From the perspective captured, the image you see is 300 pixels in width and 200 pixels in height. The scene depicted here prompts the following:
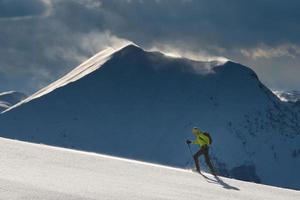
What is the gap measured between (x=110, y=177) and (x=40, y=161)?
2.69 metres

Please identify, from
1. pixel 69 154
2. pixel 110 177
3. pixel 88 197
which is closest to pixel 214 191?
pixel 110 177

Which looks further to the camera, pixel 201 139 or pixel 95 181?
pixel 201 139

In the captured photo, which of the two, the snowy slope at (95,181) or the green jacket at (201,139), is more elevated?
the green jacket at (201,139)

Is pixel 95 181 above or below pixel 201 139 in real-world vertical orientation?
below

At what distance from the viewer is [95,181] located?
1617cm

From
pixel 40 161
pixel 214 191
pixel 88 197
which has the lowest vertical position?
pixel 88 197

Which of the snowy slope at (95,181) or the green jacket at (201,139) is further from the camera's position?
the green jacket at (201,139)

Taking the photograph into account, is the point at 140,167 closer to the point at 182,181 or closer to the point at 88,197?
the point at 182,181

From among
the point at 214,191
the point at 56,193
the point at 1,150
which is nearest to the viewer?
the point at 56,193

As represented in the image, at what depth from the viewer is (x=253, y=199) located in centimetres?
1664

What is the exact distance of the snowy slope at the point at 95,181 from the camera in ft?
45.1

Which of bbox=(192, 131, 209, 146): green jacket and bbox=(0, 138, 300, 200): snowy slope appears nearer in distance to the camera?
bbox=(0, 138, 300, 200): snowy slope

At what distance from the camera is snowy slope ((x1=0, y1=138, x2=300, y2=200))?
1376 cm

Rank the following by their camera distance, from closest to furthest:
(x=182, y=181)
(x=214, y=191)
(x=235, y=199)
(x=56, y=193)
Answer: (x=56, y=193), (x=235, y=199), (x=214, y=191), (x=182, y=181)
